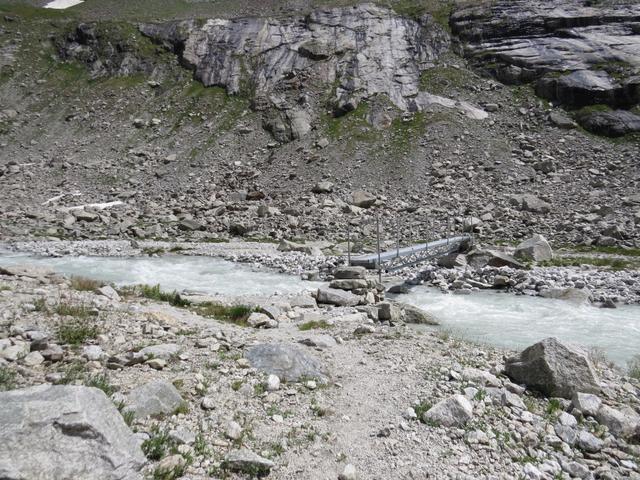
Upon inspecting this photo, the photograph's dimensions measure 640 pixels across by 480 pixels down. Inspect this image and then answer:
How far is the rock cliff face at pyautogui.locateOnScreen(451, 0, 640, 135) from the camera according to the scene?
5028cm

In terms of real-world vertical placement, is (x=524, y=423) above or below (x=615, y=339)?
above

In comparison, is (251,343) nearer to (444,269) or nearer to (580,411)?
(580,411)

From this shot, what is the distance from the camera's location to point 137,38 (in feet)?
231

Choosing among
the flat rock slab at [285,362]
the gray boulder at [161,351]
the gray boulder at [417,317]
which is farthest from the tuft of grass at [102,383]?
the gray boulder at [417,317]

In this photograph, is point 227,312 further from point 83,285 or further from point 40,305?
point 83,285

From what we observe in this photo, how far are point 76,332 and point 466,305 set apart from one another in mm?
13812

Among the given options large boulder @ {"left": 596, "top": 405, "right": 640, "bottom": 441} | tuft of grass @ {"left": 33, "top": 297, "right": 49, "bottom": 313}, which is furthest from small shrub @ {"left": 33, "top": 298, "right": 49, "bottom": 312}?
large boulder @ {"left": 596, "top": 405, "right": 640, "bottom": 441}

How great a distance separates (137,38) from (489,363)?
262 ft

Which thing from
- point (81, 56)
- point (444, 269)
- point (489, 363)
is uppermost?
point (81, 56)

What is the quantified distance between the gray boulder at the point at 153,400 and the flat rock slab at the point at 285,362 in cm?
179

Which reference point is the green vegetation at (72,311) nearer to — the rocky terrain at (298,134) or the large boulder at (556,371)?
the large boulder at (556,371)

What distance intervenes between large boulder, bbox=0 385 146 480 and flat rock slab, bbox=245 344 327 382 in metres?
3.29

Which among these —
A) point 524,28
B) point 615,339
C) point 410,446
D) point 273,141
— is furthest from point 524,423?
point 524,28

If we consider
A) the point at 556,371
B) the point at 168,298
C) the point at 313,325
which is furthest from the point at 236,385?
the point at 168,298
